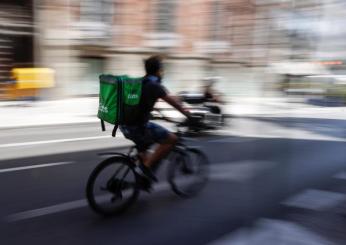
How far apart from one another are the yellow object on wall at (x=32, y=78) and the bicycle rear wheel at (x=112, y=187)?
11.1 m

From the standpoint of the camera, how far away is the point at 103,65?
66.3ft

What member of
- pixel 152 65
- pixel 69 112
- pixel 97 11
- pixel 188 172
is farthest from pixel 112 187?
pixel 97 11

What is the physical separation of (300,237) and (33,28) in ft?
50.2

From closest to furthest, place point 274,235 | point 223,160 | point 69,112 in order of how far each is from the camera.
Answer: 1. point 274,235
2. point 223,160
3. point 69,112

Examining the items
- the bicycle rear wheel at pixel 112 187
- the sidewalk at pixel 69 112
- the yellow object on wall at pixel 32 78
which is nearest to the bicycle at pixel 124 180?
the bicycle rear wheel at pixel 112 187

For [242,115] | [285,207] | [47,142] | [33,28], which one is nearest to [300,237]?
[285,207]

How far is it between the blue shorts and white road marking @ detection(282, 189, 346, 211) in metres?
1.63

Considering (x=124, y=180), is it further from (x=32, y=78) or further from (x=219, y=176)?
(x=32, y=78)

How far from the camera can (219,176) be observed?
6.82 m

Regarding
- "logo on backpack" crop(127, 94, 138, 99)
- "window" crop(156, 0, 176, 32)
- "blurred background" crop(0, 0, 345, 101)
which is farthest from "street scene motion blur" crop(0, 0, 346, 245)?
"window" crop(156, 0, 176, 32)

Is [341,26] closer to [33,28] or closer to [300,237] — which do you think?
[300,237]

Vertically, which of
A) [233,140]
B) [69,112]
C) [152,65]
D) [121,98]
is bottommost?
[69,112]

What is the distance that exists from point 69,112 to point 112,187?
10.5 m

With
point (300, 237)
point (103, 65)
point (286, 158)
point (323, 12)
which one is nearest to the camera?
point (323, 12)
